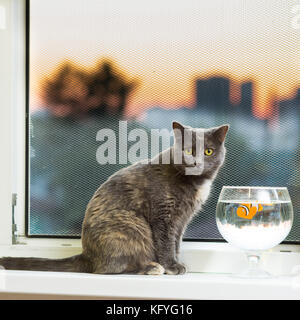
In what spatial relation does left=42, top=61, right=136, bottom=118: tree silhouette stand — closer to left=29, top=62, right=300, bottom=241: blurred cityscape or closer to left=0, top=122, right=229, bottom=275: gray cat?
left=29, top=62, right=300, bottom=241: blurred cityscape

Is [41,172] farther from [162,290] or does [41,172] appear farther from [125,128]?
[162,290]

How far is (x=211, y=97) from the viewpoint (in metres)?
1.40

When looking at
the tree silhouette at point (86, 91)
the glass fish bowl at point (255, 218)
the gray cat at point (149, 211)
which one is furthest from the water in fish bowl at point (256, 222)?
the tree silhouette at point (86, 91)

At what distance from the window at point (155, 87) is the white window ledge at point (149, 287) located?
0.82ft

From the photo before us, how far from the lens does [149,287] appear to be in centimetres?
115

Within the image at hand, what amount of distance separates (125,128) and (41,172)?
0.27 meters

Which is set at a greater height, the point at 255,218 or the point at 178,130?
the point at 178,130

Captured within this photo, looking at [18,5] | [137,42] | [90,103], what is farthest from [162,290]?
[18,5]

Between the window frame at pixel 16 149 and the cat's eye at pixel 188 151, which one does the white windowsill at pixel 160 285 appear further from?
the cat's eye at pixel 188 151

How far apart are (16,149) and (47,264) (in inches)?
13.6

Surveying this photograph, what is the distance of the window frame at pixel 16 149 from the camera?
1.42m

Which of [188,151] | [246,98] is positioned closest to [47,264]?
[188,151]

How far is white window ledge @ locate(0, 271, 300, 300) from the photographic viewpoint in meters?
1.12

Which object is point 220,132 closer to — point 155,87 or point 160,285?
point 155,87
